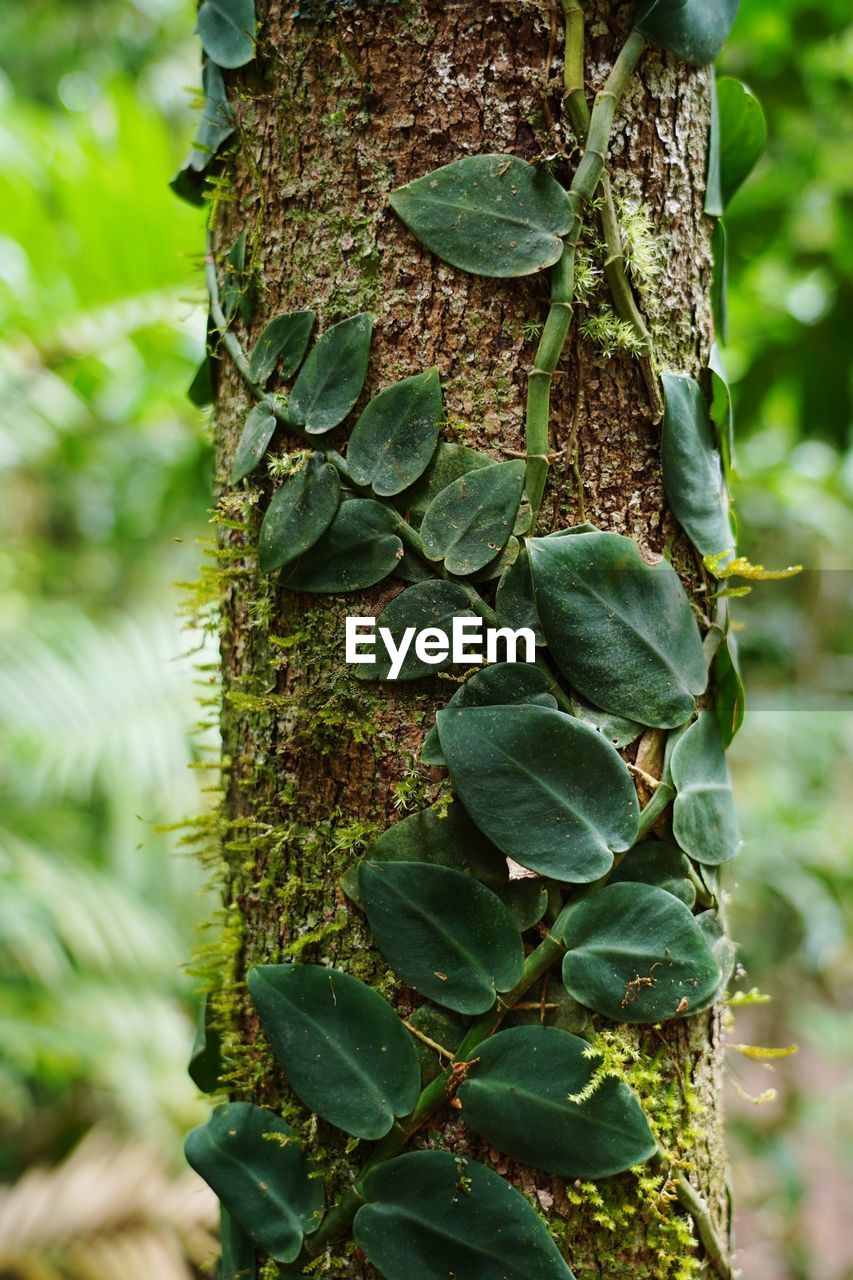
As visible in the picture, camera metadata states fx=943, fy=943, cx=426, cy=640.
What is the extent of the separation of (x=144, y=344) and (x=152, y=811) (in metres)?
1.09

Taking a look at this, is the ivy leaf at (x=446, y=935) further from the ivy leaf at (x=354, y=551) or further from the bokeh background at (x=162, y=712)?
the bokeh background at (x=162, y=712)

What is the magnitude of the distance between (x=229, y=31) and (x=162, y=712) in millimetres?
1745

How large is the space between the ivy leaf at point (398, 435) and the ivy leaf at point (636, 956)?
0.22m

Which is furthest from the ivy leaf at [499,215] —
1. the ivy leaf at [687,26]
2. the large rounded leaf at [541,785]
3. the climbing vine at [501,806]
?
the large rounded leaf at [541,785]

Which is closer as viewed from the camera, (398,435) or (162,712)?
(398,435)

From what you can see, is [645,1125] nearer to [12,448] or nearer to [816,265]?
[816,265]

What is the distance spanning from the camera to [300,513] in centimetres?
47

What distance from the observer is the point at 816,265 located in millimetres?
1407

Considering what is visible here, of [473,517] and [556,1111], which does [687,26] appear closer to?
[473,517]

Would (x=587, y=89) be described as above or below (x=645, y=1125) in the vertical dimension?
above

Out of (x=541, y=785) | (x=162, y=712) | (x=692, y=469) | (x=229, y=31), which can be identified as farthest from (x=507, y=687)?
(x=162, y=712)

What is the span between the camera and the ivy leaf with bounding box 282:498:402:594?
1.51ft

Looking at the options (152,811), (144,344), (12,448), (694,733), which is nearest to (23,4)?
(12,448)

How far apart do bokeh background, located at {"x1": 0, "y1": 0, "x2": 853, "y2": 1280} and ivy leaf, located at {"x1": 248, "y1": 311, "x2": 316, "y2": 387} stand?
1.67 ft
